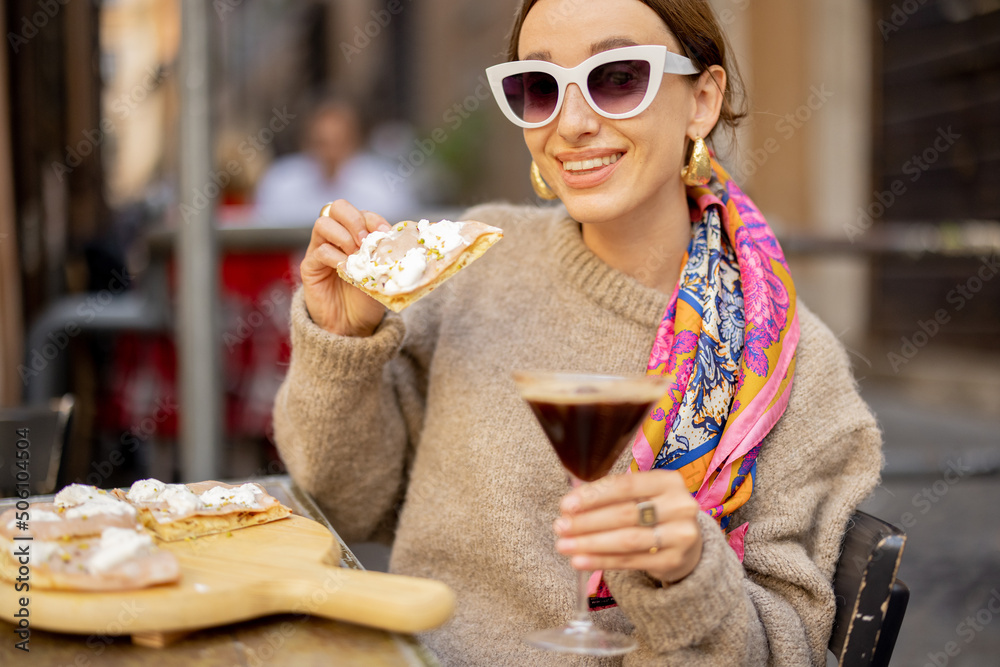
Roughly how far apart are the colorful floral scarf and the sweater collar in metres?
0.08

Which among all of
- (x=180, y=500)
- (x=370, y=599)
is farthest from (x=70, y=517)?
(x=370, y=599)

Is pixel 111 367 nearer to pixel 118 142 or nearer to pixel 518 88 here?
pixel 118 142

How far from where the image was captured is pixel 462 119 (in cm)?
980

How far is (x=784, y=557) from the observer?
1547mm

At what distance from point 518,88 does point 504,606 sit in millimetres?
1024

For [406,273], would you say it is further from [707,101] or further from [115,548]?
[707,101]

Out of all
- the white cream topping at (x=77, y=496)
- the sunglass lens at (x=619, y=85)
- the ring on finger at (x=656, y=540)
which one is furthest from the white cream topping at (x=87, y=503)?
the sunglass lens at (x=619, y=85)

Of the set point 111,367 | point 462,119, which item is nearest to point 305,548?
point 111,367

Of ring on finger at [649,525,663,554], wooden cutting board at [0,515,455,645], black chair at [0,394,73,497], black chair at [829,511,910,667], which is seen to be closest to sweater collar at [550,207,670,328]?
black chair at [829,511,910,667]

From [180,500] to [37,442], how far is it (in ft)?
3.51

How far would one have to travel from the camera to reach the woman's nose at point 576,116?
1.69 m

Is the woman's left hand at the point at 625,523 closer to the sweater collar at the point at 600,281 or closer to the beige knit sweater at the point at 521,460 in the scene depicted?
the beige knit sweater at the point at 521,460

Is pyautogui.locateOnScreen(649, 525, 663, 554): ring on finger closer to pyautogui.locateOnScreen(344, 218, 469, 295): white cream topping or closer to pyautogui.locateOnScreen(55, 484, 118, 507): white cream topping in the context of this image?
pyautogui.locateOnScreen(344, 218, 469, 295): white cream topping

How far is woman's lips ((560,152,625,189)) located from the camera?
1.74m
